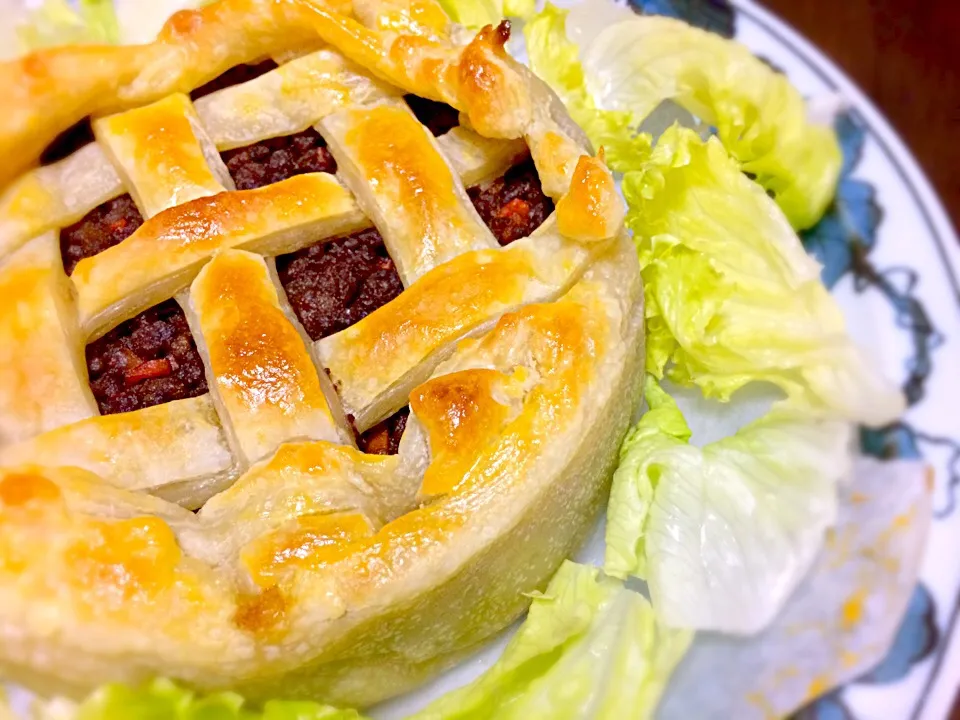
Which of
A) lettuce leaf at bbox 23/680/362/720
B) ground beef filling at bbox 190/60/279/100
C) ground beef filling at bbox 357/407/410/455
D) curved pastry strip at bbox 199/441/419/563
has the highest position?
ground beef filling at bbox 190/60/279/100

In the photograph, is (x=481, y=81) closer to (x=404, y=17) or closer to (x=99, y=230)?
(x=404, y=17)

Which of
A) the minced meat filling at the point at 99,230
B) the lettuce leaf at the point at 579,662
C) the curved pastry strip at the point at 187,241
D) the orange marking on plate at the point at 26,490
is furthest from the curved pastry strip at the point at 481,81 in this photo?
the orange marking on plate at the point at 26,490

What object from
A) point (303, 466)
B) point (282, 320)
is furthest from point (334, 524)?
point (282, 320)

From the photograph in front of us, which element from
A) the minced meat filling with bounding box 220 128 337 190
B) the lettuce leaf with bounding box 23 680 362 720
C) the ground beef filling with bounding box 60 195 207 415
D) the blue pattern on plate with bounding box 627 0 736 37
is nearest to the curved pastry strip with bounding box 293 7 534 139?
the minced meat filling with bounding box 220 128 337 190

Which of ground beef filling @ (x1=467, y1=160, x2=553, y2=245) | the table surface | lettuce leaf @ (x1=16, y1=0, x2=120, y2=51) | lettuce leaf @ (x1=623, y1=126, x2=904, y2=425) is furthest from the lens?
lettuce leaf @ (x1=16, y1=0, x2=120, y2=51)

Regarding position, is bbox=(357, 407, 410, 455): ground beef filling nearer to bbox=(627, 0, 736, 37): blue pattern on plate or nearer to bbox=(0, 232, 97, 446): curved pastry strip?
bbox=(0, 232, 97, 446): curved pastry strip

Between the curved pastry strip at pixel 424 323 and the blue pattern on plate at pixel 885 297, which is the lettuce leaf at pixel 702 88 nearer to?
the blue pattern on plate at pixel 885 297
